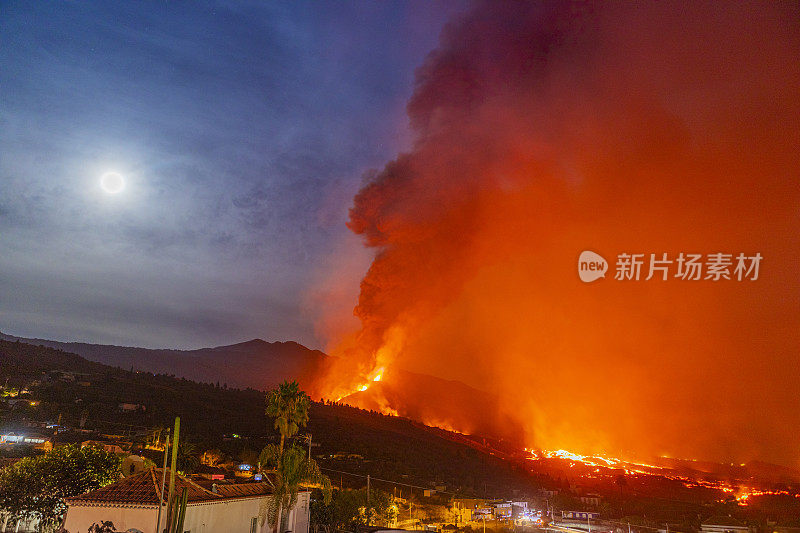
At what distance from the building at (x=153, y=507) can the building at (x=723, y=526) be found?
145ft

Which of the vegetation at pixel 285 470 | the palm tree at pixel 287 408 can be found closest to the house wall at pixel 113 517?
the vegetation at pixel 285 470

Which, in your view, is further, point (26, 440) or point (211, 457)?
point (211, 457)

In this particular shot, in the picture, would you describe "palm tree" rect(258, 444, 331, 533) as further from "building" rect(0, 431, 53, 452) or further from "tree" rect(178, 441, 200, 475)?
"building" rect(0, 431, 53, 452)

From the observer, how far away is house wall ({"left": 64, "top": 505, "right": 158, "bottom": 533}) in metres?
25.2

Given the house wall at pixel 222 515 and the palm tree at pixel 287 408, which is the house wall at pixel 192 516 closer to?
the house wall at pixel 222 515

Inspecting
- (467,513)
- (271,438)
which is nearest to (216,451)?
(271,438)

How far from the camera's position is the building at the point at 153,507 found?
25.3m

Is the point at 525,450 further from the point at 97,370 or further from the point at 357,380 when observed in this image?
the point at 97,370

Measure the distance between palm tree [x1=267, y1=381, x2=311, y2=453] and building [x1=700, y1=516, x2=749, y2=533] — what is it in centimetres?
4425

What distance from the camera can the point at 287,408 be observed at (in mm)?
33875

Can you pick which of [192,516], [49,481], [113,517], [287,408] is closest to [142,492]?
[113,517]

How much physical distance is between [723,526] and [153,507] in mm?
54950

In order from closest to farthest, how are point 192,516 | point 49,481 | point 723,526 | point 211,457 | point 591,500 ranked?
point 192,516 < point 49,481 < point 723,526 < point 211,457 < point 591,500

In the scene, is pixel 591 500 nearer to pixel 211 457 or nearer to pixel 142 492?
pixel 211 457
